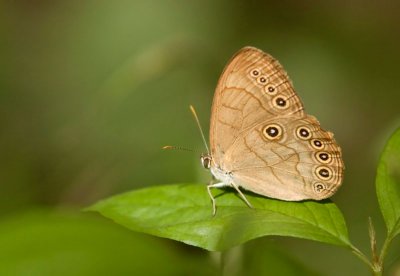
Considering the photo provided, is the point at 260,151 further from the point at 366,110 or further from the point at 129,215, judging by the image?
the point at 366,110

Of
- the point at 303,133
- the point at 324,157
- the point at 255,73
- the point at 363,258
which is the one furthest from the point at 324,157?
the point at 363,258

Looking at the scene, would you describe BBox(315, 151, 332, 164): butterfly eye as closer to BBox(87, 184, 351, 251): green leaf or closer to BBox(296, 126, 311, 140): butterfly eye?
BBox(296, 126, 311, 140): butterfly eye

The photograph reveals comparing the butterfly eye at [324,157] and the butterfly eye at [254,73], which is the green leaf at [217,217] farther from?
the butterfly eye at [254,73]

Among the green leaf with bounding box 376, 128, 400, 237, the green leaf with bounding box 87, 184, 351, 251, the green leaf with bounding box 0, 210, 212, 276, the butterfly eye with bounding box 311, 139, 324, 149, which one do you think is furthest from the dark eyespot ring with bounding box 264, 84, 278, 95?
the green leaf with bounding box 0, 210, 212, 276

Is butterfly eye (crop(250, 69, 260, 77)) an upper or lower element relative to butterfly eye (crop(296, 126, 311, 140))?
upper

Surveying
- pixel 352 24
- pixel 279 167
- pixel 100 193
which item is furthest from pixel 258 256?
pixel 352 24

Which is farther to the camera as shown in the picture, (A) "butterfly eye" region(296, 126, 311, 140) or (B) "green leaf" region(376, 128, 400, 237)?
(A) "butterfly eye" region(296, 126, 311, 140)

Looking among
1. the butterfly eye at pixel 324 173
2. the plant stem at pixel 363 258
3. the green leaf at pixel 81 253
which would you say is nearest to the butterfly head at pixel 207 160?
the butterfly eye at pixel 324 173
